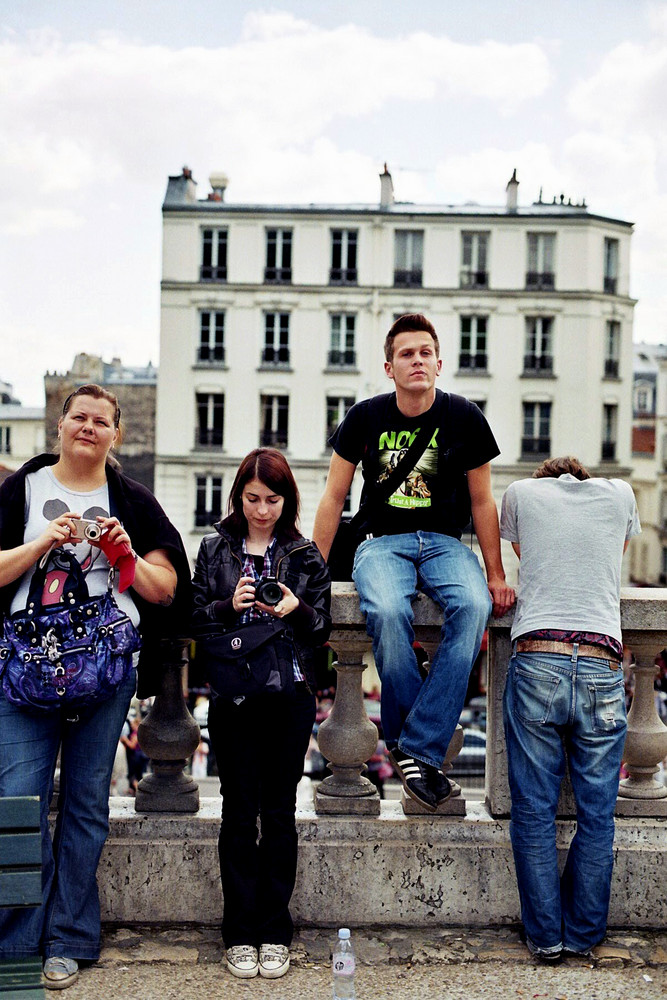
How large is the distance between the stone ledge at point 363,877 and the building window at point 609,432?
31174 mm

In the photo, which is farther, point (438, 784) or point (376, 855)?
point (376, 855)

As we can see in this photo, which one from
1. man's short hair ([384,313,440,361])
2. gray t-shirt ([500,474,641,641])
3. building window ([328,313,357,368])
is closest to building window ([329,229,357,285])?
building window ([328,313,357,368])

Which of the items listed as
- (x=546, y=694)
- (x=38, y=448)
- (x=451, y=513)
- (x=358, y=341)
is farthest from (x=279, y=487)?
(x=38, y=448)

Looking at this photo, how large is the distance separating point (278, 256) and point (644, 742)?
29719 millimetres

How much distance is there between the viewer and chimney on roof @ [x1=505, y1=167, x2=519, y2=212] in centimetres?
3284

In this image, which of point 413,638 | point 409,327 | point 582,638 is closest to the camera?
point 582,638

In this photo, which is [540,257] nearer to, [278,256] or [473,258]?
[473,258]

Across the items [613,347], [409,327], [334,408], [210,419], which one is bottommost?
[409,327]

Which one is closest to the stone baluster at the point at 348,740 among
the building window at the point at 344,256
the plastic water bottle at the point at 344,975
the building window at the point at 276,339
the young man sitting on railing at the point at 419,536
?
the young man sitting on railing at the point at 419,536

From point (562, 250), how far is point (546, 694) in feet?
101

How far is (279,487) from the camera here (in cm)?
373

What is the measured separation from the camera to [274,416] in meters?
32.6

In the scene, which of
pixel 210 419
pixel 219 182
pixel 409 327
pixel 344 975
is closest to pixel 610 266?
pixel 219 182

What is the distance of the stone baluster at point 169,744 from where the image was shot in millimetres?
4141
